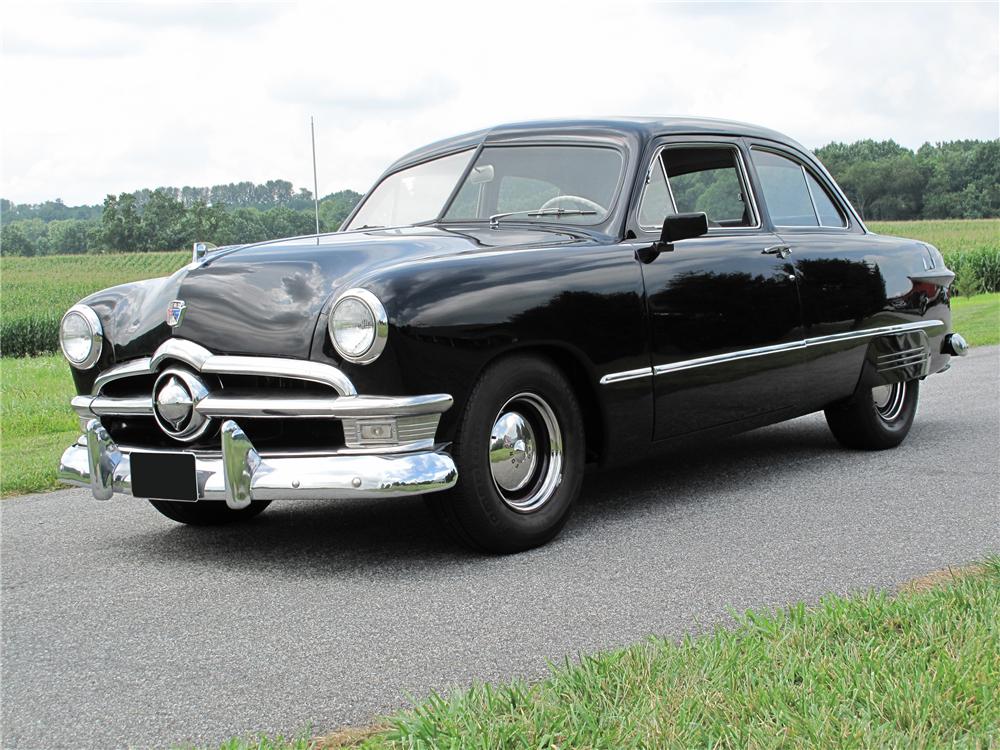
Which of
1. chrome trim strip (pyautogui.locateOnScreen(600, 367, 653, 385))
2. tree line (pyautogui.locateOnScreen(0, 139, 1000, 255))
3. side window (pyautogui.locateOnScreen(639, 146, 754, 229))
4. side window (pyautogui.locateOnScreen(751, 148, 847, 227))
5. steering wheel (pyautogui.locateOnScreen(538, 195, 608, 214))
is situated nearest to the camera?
chrome trim strip (pyautogui.locateOnScreen(600, 367, 653, 385))

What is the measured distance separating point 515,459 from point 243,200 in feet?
35.4

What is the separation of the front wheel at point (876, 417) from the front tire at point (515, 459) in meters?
2.43

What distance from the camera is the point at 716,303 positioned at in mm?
5312

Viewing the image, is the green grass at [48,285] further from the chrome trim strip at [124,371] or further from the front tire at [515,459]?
the front tire at [515,459]

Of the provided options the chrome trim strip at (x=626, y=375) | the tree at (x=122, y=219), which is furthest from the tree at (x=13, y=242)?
the chrome trim strip at (x=626, y=375)

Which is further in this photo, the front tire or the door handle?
the door handle

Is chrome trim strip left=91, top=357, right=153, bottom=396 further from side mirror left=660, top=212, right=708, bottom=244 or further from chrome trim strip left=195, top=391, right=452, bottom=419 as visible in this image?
side mirror left=660, top=212, right=708, bottom=244

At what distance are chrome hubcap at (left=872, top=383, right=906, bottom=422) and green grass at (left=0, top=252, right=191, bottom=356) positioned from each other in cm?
1744

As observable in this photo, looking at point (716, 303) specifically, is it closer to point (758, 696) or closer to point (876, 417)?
point (876, 417)

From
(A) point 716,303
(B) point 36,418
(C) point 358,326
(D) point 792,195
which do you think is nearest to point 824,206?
(D) point 792,195

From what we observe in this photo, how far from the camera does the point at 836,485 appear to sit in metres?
5.71

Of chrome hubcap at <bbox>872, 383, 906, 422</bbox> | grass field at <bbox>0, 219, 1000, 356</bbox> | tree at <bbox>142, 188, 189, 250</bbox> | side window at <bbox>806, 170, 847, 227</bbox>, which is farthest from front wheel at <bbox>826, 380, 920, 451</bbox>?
tree at <bbox>142, 188, 189, 250</bbox>

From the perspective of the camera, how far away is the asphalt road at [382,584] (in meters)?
3.09

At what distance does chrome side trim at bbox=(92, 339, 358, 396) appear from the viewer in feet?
13.3
